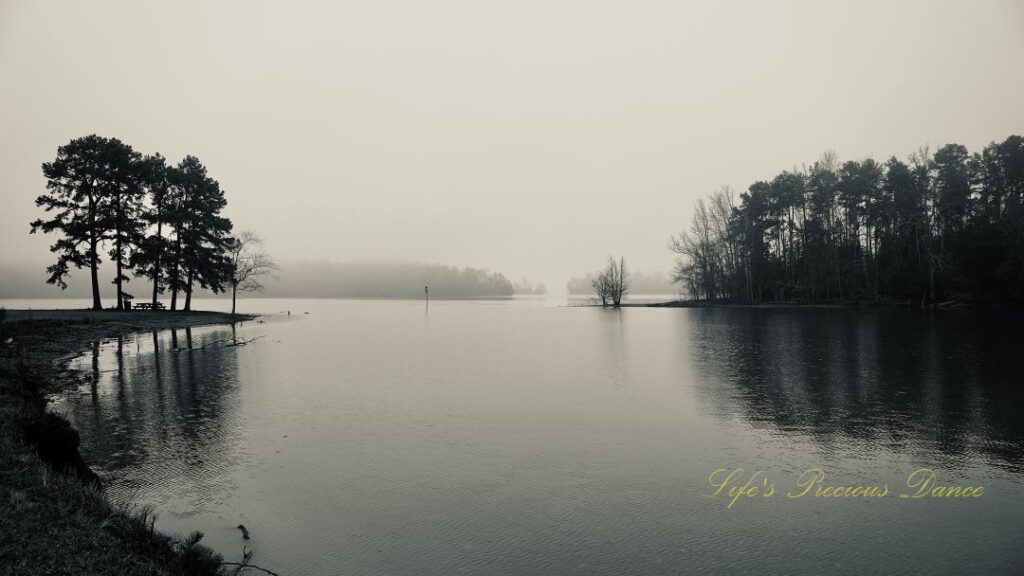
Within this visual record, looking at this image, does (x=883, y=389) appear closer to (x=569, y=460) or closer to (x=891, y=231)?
(x=569, y=460)

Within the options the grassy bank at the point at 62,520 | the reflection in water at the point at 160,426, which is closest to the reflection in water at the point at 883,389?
Answer: the grassy bank at the point at 62,520

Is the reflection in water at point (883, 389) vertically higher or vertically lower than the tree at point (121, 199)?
lower

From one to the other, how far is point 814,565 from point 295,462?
8.42 metres

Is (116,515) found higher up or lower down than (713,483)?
higher up

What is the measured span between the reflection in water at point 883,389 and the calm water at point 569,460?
11cm

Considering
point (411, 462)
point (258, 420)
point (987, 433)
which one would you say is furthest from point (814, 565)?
point (258, 420)

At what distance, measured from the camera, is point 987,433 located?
33.7 feet

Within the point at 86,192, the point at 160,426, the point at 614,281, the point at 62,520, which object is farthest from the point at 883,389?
the point at 614,281

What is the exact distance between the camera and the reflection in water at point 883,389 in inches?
404

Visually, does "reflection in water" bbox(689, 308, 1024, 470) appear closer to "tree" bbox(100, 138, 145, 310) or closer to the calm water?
the calm water

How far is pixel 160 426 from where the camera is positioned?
1152 centimetres

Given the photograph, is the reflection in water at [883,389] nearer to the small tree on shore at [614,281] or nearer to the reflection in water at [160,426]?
the reflection in water at [160,426]

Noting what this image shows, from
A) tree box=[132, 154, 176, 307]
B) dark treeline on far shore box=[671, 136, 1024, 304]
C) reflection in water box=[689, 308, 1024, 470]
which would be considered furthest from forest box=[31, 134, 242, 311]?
dark treeline on far shore box=[671, 136, 1024, 304]

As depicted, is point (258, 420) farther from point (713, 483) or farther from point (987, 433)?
point (987, 433)
